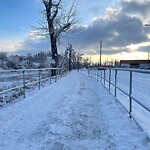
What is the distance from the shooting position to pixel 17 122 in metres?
7.80

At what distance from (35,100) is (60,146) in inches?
253

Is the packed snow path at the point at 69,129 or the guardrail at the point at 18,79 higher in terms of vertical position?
the guardrail at the point at 18,79

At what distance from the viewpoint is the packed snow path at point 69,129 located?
5801 mm

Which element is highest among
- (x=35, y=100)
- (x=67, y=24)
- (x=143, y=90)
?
(x=67, y=24)

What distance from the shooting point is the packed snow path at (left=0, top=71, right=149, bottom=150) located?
5.80 meters

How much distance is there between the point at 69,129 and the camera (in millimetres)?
6938

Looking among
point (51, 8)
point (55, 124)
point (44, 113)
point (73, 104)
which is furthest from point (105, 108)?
point (51, 8)

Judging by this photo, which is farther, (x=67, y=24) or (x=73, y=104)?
(x=67, y=24)

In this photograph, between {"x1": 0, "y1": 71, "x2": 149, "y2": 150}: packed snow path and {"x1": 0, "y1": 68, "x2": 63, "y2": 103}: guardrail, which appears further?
{"x1": 0, "y1": 68, "x2": 63, "y2": 103}: guardrail

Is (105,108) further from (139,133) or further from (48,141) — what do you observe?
(48,141)

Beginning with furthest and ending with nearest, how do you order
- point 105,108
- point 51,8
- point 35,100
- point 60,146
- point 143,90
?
1. point 51,8
2. point 35,100
3. point 105,108
4. point 143,90
5. point 60,146

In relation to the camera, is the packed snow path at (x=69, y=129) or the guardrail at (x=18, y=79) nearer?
the packed snow path at (x=69, y=129)

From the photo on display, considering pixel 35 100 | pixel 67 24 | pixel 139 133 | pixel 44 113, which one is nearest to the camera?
pixel 139 133

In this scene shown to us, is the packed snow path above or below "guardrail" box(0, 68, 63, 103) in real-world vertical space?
below
